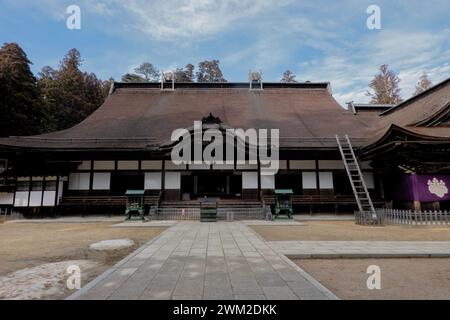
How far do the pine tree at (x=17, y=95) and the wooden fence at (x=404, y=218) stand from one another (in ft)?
85.8

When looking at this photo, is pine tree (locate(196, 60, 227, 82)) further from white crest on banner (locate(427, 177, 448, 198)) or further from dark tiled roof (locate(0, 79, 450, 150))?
white crest on banner (locate(427, 177, 448, 198))

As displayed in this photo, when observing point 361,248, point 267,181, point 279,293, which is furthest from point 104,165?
point 279,293

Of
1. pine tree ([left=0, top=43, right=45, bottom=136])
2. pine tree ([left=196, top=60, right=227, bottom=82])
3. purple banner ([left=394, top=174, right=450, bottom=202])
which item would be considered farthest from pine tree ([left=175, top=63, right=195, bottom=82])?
purple banner ([left=394, top=174, right=450, bottom=202])

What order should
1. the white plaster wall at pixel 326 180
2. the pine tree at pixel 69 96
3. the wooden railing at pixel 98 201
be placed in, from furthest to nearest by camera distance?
the pine tree at pixel 69 96 → the white plaster wall at pixel 326 180 → the wooden railing at pixel 98 201

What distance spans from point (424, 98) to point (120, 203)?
19521 mm

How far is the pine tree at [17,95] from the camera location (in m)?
22.0

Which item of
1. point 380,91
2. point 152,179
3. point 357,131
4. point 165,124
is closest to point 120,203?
point 152,179

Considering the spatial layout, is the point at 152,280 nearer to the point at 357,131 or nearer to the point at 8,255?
the point at 8,255

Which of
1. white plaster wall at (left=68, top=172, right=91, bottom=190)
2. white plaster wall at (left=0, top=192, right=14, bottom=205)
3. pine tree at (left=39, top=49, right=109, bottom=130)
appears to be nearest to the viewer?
white plaster wall at (left=0, top=192, right=14, bottom=205)

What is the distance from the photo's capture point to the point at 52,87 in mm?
30953

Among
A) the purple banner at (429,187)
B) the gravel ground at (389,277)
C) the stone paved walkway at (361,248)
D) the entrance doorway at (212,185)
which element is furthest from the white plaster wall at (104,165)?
the purple banner at (429,187)

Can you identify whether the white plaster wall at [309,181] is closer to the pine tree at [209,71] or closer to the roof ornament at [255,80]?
the roof ornament at [255,80]

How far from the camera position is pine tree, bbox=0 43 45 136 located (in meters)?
22.0

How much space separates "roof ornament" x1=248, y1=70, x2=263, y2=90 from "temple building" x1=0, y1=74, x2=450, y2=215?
6015 mm
